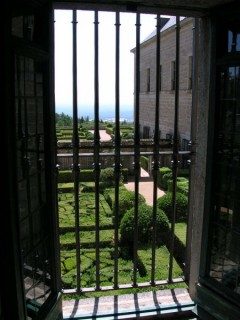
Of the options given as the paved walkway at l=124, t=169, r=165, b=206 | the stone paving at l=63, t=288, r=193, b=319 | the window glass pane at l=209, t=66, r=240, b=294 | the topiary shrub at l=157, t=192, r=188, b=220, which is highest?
the window glass pane at l=209, t=66, r=240, b=294

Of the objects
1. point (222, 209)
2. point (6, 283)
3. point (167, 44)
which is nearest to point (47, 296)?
point (6, 283)

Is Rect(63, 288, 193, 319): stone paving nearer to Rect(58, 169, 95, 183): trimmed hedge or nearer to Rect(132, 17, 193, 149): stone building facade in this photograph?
Rect(132, 17, 193, 149): stone building facade

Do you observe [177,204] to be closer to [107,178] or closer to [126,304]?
[107,178]

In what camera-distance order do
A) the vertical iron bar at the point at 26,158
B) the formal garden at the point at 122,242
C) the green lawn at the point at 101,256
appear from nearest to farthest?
the vertical iron bar at the point at 26,158 → the green lawn at the point at 101,256 → the formal garden at the point at 122,242

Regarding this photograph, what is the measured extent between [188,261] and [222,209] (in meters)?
0.75

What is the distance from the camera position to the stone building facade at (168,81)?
55.0 feet

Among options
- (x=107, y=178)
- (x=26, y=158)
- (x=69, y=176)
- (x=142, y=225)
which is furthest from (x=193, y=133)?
(x=69, y=176)

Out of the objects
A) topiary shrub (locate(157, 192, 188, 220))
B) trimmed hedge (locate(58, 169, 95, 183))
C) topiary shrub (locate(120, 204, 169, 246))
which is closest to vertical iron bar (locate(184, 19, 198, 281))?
topiary shrub (locate(120, 204, 169, 246))

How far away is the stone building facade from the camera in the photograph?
55.0ft

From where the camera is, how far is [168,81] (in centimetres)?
2062

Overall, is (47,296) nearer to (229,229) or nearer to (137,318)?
(137,318)

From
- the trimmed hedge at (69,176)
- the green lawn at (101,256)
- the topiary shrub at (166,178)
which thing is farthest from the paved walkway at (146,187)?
the green lawn at (101,256)

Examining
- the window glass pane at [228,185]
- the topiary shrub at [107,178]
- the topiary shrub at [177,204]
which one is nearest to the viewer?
the window glass pane at [228,185]

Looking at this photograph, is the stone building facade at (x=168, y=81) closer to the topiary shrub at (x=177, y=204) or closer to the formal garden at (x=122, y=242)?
the topiary shrub at (x=177, y=204)
